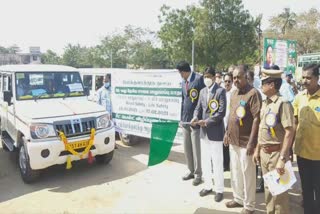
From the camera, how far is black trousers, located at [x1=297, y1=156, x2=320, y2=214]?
3.45 metres

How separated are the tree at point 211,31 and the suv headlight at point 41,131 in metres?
24.0

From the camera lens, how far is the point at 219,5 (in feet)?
90.2

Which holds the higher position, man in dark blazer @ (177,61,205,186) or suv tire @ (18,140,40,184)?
man in dark blazer @ (177,61,205,186)

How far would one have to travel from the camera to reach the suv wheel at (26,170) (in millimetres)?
5008

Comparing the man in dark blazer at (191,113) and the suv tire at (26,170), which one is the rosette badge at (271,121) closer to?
the man in dark blazer at (191,113)

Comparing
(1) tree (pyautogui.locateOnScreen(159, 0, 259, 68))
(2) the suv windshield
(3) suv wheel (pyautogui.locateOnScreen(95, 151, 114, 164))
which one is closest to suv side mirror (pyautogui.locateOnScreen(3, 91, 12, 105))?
(2) the suv windshield

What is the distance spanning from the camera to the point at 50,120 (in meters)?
5.00

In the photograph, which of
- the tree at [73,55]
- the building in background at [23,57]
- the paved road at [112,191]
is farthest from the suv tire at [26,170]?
the building in background at [23,57]

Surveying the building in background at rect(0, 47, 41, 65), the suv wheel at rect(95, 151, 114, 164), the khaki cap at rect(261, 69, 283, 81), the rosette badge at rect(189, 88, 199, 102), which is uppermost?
the building in background at rect(0, 47, 41, 65)

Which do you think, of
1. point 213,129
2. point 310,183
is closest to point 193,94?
point 213,129

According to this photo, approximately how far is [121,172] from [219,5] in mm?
24787

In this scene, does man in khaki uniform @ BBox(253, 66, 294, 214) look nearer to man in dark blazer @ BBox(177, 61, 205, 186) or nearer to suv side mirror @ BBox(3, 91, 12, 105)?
man in dark blazer @ BBox(177, 61, 205, 186)

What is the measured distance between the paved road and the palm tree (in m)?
44.3

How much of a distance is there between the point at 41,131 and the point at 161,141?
1908 mm
